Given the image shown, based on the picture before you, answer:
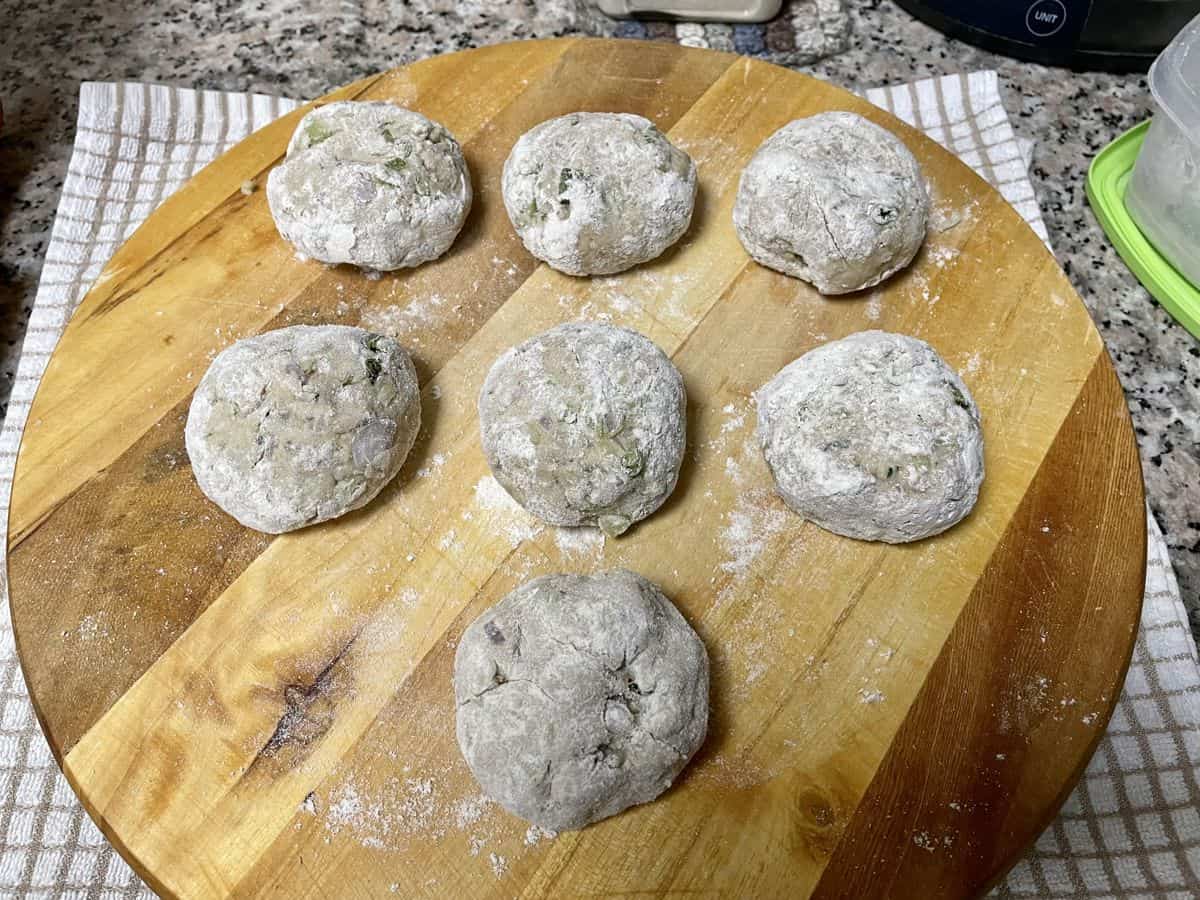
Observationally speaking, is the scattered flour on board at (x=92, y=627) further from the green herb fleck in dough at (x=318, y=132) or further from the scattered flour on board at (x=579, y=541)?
the green herb fleck in dough at (x=318, y=132)

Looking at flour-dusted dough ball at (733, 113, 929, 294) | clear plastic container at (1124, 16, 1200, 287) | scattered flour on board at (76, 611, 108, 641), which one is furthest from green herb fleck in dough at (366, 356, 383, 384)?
clear plastic container at (1124, 16, 1200, 287)

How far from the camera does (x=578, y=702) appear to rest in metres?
1.11

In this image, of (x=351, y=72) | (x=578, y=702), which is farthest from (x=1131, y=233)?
(x=351, y=72)

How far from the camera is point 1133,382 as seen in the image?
1.76 meters

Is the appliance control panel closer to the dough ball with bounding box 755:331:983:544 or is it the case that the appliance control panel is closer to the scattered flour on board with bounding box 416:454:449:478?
the dough ball with bounding box 755:331:983:544

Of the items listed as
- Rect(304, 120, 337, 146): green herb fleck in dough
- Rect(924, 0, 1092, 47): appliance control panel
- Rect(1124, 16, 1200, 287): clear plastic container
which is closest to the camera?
Rect(304, 120, 337, 146): green herb fleck in dough

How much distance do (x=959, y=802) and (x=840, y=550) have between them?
1.23 ft

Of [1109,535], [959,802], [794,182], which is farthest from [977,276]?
[959,802]

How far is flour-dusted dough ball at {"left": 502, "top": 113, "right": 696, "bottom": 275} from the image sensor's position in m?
1.43

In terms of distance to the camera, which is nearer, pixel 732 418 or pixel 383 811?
Answer: pixel 383 811

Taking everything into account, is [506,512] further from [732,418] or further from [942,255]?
[942,255]

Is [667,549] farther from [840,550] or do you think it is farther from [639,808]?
[639,808]

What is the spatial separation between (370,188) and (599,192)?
37 cm

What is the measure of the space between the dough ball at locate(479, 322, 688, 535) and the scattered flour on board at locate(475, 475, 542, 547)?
0.15ft
